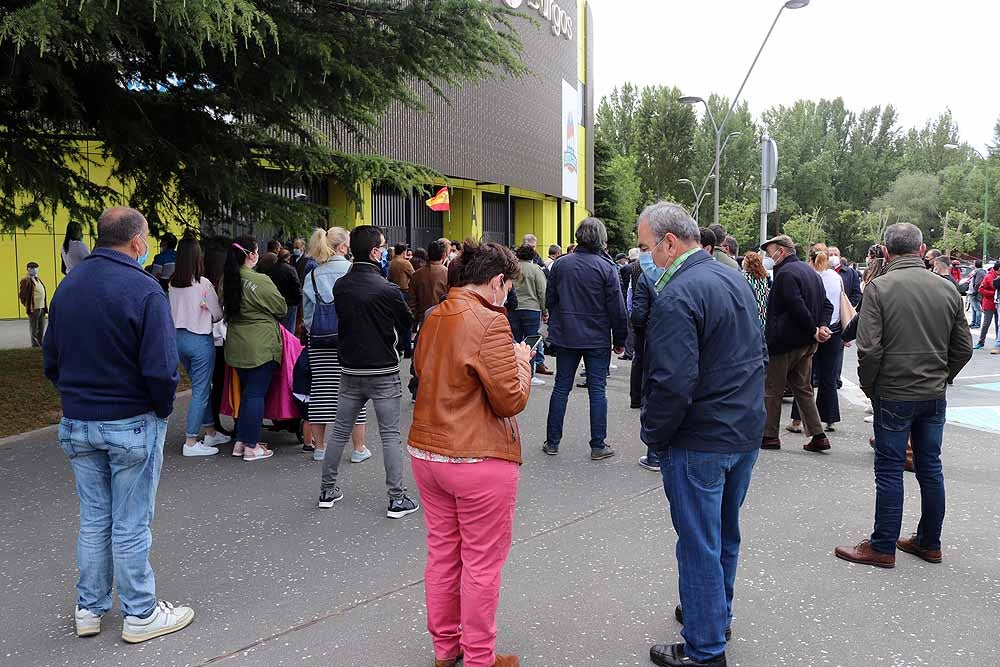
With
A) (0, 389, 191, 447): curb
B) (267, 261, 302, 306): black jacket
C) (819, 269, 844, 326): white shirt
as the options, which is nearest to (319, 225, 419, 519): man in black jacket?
(267, 261, 302, 306): black jacket

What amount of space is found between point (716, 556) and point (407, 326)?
119 inches

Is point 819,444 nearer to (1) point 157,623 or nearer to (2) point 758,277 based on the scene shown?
(2) point 758,277

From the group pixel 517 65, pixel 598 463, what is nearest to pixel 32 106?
pixel 517 65

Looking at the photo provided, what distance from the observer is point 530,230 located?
40656 mm

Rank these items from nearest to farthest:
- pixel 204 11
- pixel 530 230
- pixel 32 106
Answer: pixel 204 11 < pixel 32 106 < pixel 530 230

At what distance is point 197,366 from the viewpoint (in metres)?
6.83

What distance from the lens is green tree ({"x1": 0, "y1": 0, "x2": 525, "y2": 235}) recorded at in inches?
279

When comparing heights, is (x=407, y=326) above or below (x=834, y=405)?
above

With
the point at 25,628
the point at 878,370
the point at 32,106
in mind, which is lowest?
the point at 25,628

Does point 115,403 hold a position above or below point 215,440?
above

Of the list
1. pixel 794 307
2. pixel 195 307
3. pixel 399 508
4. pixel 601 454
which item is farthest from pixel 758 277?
pixel 195 307

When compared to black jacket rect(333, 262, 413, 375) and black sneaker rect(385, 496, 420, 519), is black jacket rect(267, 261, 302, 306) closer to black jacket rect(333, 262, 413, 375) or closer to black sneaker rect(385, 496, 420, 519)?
black jacket rect(333, 262, 413, 375)

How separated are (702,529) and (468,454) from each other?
1006 mm

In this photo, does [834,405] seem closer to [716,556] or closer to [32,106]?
[716,556]
